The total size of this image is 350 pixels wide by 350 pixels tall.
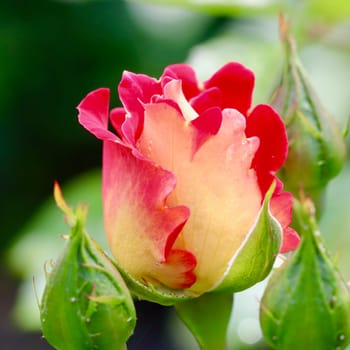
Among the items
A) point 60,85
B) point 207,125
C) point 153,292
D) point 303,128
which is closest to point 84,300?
point 153,292

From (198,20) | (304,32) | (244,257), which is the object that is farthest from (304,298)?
(198,20)

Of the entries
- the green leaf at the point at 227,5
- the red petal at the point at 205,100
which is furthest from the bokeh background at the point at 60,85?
the red petal at the point at 205,100

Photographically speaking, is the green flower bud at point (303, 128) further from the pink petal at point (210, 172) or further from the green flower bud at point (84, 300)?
the green flower bud at point (84, 300)

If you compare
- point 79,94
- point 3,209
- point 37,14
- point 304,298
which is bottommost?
point 3,209

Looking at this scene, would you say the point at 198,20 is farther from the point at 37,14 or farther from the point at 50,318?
the point at 50,318

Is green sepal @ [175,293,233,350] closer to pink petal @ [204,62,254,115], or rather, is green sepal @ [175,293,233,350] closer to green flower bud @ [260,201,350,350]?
green flower bud @ [260,201,350,350]

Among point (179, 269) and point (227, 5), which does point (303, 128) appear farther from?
point (227, 5)
